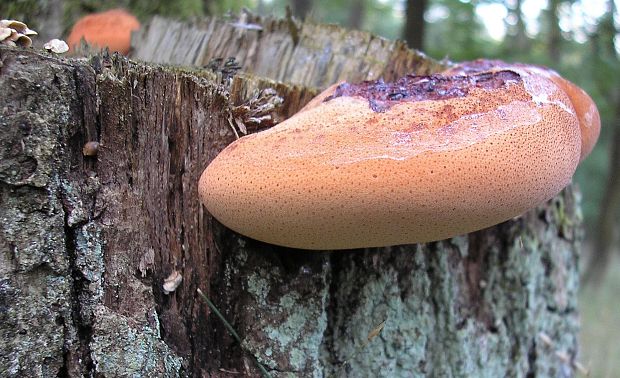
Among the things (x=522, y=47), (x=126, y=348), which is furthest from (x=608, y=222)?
(x=126, y=348)

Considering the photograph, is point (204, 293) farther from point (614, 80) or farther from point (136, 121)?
point (614, 80)

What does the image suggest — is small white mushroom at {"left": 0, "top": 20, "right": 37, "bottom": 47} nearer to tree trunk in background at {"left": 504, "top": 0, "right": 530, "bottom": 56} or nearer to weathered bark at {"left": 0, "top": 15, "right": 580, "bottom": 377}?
weathered bark at {"left": 0, "top": 15, "right": 580, "bottom": 377}

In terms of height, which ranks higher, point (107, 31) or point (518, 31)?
point (107, 31)

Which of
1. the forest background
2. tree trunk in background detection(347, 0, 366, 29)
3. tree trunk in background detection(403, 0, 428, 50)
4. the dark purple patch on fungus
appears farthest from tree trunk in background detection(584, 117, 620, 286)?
the dark purple patch on fungus

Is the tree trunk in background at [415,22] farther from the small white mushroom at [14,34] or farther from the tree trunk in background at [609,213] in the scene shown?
the small white mushroom at [14,34]

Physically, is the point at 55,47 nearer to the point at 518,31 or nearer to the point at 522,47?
the point at 522,47

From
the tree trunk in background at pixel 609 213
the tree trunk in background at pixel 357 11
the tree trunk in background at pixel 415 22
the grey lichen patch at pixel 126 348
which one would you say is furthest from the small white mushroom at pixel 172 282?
the tree trunk in background at pixel 357 11
